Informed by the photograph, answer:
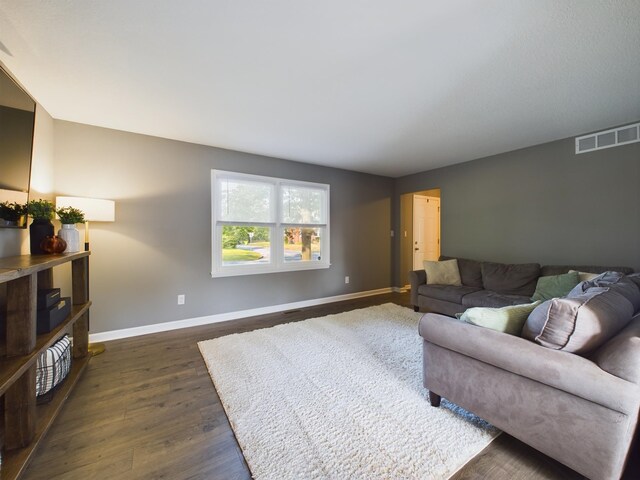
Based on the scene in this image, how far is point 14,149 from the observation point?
1836 millimetres

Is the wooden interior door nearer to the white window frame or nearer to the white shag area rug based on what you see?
the white window frame

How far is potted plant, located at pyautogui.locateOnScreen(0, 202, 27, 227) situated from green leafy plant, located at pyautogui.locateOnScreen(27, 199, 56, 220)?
4 cm

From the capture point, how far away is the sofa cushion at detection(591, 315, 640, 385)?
109cm

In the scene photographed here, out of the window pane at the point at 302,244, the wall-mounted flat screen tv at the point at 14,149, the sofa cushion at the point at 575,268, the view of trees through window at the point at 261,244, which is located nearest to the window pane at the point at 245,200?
the view of trees through window at the point at 261,244

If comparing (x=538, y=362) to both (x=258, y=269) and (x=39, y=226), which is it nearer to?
(x=258, y=269)

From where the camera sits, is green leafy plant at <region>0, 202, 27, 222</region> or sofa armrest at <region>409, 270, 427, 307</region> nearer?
green leafy plant at <region>0, 202, 27, 222</region>

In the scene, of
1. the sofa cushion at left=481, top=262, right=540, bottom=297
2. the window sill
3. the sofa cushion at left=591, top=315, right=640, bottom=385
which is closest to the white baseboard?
the window sill

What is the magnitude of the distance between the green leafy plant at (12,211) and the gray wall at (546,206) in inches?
208

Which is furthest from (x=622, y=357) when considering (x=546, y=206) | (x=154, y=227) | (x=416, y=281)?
(x=154, y=227)

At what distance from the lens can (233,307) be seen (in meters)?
3.75

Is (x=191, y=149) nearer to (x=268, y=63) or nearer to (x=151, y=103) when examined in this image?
(x=151, y=103)

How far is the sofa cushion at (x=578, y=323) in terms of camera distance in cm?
126

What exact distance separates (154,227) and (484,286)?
451 centimetres

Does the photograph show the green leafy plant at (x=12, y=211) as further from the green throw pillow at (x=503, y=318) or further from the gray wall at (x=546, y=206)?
the gray wall at (x=546, y=206)
